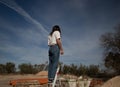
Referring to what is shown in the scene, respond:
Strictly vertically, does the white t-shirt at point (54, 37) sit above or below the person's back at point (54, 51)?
above

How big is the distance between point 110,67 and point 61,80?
112ft

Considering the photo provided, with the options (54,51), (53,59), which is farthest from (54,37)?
(53,59)

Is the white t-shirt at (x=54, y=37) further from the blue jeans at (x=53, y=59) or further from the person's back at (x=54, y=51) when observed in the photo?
the blue jeans at (x=53, y=59)

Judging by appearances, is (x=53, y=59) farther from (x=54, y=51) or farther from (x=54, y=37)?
(x=54, y=37)

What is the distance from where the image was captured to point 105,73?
3641 centimetres

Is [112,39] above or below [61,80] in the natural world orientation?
above

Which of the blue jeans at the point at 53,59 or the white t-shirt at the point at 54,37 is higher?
the white t-shirt at the point at 54,37

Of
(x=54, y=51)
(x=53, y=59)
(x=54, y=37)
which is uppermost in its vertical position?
(x=54, y=37)

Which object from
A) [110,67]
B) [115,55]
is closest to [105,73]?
[110,67]

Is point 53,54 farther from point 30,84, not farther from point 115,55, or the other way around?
point 115,55

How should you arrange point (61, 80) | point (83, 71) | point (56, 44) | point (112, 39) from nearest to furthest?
1. point (61, 80)
2. point (56, 44)
3. point (83, 71)
4. point (112, 39)

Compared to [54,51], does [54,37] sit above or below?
above

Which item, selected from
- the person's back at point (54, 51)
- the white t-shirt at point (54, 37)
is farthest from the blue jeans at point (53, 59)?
the white t-shirt at point (54, 37)

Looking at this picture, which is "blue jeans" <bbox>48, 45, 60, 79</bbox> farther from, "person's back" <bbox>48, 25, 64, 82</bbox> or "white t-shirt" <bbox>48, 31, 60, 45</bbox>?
"white t-shirt" <bbox>48, 31, 60, 45</bbox>
